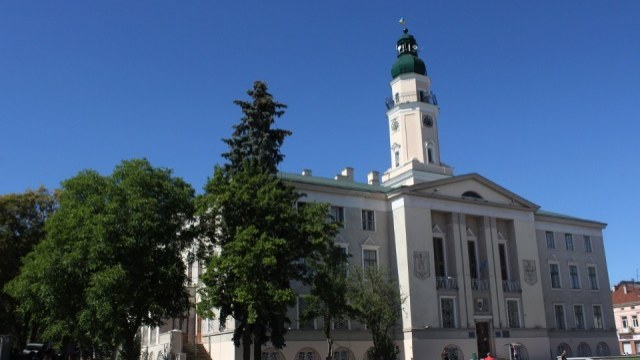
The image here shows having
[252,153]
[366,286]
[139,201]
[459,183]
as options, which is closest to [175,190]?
Result: [139,201]

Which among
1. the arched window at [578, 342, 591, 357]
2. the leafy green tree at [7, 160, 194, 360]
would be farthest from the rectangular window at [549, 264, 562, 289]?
the leafy green tree at [7, 160, 194, 360]

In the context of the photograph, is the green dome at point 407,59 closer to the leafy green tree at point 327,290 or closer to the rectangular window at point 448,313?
the rectangular window at point 448,313

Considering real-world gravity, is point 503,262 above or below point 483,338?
above

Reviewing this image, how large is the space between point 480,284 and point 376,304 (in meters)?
11.2

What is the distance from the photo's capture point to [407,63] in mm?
49281

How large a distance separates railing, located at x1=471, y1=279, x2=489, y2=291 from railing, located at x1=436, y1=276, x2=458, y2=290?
61.8 inches

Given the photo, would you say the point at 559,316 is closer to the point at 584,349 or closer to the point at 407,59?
the point at 584,349

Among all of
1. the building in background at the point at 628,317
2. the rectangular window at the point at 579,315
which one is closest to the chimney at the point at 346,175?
the rectangular window at the point at 579,315

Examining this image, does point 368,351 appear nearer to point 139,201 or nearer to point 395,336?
point 395,336

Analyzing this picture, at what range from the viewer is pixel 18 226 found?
38.8m

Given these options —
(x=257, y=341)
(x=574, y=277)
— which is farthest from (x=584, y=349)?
(x=257, y=341)

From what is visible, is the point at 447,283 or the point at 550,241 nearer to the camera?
the point at 447,283

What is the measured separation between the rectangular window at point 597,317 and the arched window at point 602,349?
1320 millimetres

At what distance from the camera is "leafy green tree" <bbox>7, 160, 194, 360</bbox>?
86.0ft
